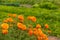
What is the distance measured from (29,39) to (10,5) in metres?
7.19

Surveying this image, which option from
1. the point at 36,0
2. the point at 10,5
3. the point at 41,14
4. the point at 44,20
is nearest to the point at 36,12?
the point at 41,14

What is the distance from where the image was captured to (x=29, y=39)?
488cm

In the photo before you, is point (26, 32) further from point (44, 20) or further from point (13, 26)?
point (44, 20)

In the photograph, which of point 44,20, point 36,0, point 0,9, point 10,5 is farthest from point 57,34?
point 36,0

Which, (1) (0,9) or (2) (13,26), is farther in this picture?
(1) (0,9)

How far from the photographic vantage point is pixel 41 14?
9820mm

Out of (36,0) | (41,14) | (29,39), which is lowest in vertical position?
(36,0)

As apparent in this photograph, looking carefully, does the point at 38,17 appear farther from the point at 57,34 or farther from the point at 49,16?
the point at 57,34

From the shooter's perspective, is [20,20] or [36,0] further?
[36,0]

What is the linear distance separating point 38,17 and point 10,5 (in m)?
2.74

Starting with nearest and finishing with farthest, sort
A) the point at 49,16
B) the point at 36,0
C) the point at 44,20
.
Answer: the point at 44,20
the point at 49,16
the point at 36,0

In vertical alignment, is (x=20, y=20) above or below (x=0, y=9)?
above

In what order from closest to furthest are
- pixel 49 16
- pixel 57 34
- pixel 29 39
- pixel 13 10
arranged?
pixel 29 39 < pixel 57 34 < pixel 49 16 < pixel 13 10

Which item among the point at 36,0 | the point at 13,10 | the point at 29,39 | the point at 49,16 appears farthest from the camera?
the point at 36,0
